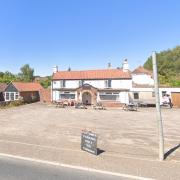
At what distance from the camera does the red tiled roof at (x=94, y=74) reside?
39.4 m

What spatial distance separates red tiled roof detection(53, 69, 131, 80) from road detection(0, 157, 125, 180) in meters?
31.2

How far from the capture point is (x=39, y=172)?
328 inches

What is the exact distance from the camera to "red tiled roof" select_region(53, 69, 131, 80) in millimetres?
39375

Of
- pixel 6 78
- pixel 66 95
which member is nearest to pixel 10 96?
pixel 66 95

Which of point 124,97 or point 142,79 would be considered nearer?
point 124,97

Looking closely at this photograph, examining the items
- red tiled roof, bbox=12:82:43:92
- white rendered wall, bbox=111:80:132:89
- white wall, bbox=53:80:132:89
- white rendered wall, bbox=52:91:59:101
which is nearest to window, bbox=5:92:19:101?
red tiled roof, bbox=12:82:43:92

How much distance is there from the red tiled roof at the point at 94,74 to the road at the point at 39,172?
31222 mm

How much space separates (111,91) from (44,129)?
23383 millimetres

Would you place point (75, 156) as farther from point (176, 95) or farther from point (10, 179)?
point (176, 95)

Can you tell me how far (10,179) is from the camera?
756 centimetres

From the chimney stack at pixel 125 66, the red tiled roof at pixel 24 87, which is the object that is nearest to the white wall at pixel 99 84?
the chimney stack at pixel 125 66

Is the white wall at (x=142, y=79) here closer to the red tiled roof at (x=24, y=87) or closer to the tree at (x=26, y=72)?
the red tiled roof at (x=24, y=87)

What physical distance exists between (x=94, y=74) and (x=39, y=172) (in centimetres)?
3365

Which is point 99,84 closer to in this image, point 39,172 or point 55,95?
point 55,95
